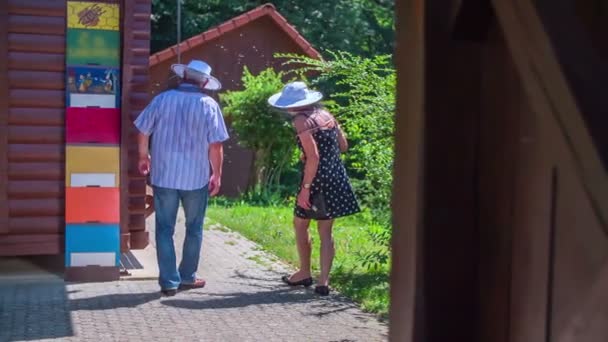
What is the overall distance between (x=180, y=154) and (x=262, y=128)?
9.49 metres

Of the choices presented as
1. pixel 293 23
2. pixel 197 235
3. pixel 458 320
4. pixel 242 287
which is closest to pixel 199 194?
pixel 197 235

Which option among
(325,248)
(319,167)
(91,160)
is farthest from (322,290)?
(91,160)

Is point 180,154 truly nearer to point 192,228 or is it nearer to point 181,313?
point 192,228

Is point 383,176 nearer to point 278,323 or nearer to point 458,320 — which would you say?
point 278,323

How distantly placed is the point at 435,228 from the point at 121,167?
6.26m

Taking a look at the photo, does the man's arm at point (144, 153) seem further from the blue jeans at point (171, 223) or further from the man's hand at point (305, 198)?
the man's hand at point (305, 198)

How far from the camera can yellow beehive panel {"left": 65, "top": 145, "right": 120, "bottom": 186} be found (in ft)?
25.6

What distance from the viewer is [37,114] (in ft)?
25.6

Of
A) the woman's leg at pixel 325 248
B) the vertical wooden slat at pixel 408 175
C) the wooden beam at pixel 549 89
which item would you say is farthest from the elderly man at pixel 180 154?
the wooden beam at pixel 549 89

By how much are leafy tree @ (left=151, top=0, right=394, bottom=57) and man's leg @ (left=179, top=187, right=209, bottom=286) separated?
18.0 m

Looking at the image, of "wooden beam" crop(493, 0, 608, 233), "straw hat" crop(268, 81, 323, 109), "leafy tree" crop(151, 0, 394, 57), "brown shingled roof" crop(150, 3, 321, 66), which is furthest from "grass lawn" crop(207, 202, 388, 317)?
"leafy tree" crop(151, 0, 394, 57)

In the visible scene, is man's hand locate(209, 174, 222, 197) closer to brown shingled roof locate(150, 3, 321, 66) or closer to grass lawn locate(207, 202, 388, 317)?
grass lawn locate(207, 202, 388, 317)

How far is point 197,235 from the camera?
7.67m

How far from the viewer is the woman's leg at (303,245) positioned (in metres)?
7.90
